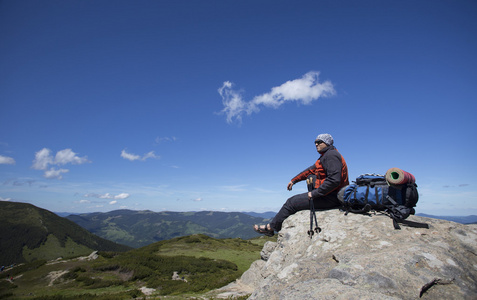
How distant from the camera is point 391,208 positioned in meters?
6.55

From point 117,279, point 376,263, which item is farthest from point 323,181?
point 117,279

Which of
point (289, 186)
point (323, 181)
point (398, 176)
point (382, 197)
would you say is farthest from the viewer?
point (289, 186)

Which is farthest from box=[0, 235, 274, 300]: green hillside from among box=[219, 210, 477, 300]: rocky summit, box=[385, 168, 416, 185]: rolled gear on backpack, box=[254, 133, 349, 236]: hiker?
box=[385, 168, 416, 185]: rolled gear on backpack

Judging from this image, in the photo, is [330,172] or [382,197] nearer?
[382,197]

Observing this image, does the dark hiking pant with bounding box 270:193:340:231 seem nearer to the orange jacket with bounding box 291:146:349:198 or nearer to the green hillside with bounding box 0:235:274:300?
the orange jacket with bounding box 291:146:349:198

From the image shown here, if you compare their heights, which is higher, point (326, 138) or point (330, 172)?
point (326, 138)

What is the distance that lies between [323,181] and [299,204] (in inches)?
60.0

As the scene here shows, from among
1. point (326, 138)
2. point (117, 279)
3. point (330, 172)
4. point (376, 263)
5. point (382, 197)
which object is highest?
point (326, 138)

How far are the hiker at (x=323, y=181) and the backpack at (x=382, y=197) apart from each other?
0.48 metres

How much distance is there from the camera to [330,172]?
293 inches

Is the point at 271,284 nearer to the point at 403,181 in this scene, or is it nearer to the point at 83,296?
the point at 403,181

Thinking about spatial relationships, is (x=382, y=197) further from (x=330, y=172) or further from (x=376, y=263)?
(x=376, y=263)

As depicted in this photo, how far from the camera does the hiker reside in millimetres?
7414

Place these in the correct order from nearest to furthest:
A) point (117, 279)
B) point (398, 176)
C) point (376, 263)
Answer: point (376, 263)
point (398, 176)
point (117, 279)
